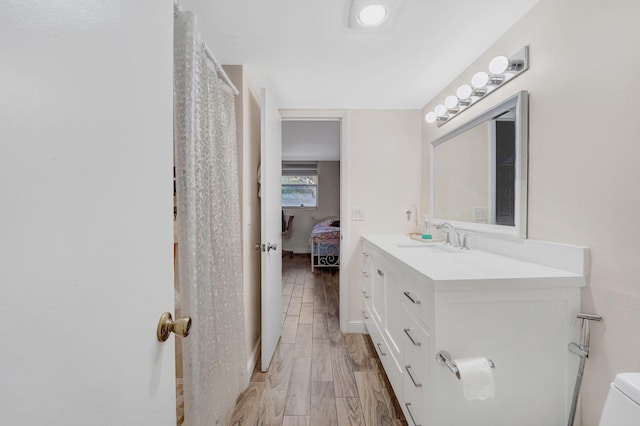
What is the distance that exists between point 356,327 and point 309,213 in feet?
13.4

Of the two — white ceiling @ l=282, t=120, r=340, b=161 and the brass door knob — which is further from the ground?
white ceiling @ l=282, t=120, r=340, b=161

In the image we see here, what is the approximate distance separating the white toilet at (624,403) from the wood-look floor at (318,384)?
1055mm

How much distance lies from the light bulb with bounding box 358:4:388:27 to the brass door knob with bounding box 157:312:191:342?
4.65ft

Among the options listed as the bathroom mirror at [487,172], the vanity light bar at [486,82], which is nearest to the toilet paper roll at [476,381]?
the bathroom mirror at [487,172]

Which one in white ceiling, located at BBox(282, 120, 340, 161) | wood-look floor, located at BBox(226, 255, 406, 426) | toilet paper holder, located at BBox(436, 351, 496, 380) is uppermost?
white ceiling, located at BBox(282, 120, 340, 161)

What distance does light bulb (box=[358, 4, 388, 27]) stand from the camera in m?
1.22

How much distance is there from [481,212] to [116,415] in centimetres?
182

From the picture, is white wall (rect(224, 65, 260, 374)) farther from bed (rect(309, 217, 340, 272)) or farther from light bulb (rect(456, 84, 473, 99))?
bed (rect(309, 217, 340, 272))

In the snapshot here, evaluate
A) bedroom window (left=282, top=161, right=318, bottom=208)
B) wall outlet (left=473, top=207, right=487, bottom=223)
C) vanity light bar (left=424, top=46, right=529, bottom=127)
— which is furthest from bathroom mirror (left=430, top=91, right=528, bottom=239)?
bedroom window (left=282, top=161, right=318, bottom=208)

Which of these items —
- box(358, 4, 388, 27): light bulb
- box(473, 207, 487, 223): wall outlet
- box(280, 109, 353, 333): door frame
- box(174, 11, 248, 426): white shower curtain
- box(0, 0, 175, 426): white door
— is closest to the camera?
box(0, 0, 175, 426): white door

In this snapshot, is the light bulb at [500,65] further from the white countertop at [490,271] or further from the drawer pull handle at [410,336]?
the drawer pull handle at [410,336]

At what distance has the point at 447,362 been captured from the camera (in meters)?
0.95

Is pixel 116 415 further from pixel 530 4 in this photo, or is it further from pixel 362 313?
pixel 362 313

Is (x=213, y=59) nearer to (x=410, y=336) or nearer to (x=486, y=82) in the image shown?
(x=486, y=82)
